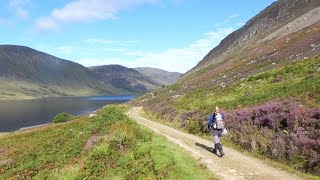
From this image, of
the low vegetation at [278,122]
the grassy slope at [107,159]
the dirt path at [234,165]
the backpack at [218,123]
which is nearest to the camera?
the dirt path at [234,165]

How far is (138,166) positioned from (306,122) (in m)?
10.4

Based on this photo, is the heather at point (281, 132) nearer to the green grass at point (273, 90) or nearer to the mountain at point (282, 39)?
the green grass at point (273, 90)

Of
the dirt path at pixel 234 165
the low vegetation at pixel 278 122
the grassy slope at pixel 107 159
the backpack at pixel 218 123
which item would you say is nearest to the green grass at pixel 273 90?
the low vegetation at pixel 278 122

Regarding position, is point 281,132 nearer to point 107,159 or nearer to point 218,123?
point 218,123

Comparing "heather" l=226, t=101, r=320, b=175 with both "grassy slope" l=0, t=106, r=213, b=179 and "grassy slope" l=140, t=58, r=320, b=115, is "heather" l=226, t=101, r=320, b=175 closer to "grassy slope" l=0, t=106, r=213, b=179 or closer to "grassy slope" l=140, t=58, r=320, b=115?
"grassy slope" l=140, t=58, r=320, b=115

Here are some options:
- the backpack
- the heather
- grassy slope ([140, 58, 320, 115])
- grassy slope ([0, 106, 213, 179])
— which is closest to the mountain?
grassy slope ([140, 58, 320, 115])

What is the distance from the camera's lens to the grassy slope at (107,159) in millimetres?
20141

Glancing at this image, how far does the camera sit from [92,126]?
36.0 meters

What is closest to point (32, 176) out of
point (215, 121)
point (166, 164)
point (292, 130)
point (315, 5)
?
point (166, 164)

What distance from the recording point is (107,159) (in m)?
23.6

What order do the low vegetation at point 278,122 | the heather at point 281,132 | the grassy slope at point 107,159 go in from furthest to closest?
the low vegetation at point 278,122, the heather at point 281,132, the grassy slope at point 107,159

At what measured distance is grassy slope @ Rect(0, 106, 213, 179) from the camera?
20141 millimetres

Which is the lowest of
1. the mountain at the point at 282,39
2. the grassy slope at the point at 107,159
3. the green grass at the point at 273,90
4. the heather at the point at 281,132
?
the grassy slope at the point at 107,159

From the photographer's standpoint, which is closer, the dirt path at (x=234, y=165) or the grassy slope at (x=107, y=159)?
the dirt path at (x=234, y=165)
